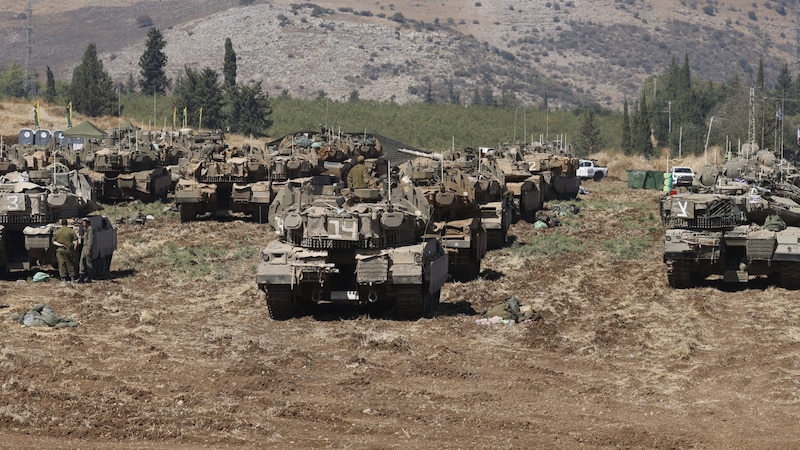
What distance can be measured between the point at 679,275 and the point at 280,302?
8277mm

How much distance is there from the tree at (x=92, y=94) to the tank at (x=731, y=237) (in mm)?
70238

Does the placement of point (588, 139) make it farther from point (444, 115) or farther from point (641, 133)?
point (444, 115)

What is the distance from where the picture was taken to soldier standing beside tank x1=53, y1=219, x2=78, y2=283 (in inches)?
1029

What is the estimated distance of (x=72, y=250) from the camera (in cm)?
2648

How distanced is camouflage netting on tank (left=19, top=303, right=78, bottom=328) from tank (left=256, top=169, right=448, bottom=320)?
3.06 meters

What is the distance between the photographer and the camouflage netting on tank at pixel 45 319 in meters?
21.5

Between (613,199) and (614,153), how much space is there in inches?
1539

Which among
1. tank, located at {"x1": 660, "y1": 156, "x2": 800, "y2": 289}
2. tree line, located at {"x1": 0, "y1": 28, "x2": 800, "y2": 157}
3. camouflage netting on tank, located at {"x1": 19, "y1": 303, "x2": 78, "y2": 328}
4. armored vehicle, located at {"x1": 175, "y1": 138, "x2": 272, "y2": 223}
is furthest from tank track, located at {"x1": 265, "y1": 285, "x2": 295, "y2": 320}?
tree line, located at {"x1": 0, "y1": 28, "x2": 800, "y2": 157}

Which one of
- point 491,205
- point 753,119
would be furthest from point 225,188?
point 753,119

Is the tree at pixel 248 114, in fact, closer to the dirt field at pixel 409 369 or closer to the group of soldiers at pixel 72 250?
the dirt field at pixel 409 369

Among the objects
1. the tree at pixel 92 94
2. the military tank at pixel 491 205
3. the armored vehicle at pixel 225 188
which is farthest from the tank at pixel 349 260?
the tree at pixel 92 94

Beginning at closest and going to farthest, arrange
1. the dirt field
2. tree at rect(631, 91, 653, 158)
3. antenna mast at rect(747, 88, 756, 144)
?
the dirt field → antenna mast at rect(747, 88, 756, 144) → tree at rect(631, 91, 653, 158)

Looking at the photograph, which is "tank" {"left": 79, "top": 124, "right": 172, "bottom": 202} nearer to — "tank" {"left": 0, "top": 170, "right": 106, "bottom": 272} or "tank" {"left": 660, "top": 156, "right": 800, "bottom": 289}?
"tank" {"left": 0, "top": 170, "right": 106, "bottom": 272}

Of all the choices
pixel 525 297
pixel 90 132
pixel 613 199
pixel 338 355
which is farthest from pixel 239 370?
pixel 90 132
